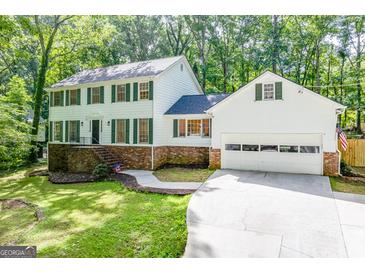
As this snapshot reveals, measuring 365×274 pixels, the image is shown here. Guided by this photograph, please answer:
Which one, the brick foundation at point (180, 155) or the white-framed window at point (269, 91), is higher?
the white-framed window at point (269, 91)

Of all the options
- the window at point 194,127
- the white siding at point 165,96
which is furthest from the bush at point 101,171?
the window at point 194,127

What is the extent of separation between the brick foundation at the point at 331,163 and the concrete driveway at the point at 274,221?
1352 mm

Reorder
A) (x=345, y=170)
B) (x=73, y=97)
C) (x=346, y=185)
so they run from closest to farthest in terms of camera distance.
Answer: (x=346, y=185) < (x=345, y=170) < (x=73, y=97)

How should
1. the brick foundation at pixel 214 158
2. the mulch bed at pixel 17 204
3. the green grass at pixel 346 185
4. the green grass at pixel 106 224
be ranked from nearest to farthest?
the green grass at pixel 106 224 < the mulch bed at pixel 17 204 < the green grass at pixel 346 185 < the brick foundation at pixel 214 158

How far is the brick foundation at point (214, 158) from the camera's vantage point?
1177 cm

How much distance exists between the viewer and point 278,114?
10672mm

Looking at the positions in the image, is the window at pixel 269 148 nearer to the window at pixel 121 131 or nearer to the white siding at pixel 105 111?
the white siding at pixel 105 111

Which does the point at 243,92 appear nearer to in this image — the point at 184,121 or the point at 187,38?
the point at 184,121

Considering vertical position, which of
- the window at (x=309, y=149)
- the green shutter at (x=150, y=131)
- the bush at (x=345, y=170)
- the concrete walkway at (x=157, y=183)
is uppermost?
the green shutter at (x=150, y=131)

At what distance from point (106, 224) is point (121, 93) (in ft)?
30.1

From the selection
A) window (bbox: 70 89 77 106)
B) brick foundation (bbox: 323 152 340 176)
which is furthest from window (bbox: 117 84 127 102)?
brick foundation (bbox: 323 152 340 176)

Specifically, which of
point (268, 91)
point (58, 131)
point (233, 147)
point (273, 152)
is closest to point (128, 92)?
point (58, 131)

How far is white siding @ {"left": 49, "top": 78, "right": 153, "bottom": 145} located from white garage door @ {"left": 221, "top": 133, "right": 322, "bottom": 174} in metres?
4.62

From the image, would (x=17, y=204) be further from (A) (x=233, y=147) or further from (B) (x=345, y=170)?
(B) (x=345, y=170)
